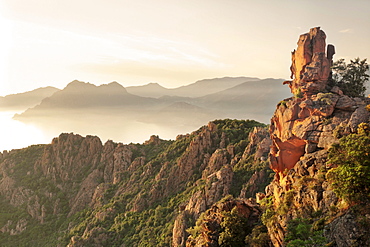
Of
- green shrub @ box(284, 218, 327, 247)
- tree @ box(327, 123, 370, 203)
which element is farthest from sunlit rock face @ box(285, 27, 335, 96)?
green shrub @ box(284, 218, 327, 247)

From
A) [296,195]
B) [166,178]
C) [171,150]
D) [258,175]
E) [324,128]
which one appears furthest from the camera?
[171,150]

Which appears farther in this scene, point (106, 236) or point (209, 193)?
point (106, 236)

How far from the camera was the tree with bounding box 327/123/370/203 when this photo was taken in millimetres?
29391

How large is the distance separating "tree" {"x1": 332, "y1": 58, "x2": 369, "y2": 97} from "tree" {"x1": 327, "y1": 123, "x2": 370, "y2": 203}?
16.5 m

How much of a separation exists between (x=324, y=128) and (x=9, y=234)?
136472 mm

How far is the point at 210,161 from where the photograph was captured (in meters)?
108

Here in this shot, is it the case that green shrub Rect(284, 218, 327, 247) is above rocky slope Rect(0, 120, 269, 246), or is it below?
above

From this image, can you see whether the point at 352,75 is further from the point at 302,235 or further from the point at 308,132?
the point at 302,235

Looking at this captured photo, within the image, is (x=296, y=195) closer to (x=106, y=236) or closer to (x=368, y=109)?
(x=368, y=109)

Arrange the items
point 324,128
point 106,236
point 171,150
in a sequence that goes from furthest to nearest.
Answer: point 171,150 → point 106,236 → point 324,128

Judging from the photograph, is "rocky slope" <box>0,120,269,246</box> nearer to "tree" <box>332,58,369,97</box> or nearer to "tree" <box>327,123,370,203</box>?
"tree" <box>332,58,369,97</box>

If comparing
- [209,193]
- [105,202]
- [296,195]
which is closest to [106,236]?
[105,202]

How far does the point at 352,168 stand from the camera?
30266 millimetres

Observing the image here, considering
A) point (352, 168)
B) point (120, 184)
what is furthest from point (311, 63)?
point (120, 184)
